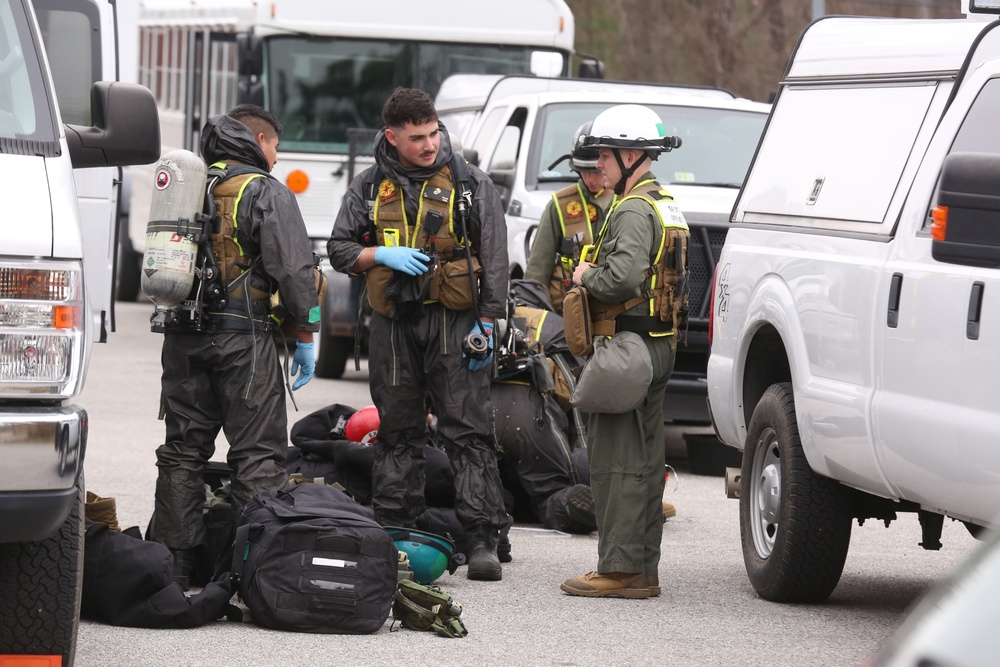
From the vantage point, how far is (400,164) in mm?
6875

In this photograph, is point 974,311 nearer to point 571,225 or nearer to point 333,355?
point 571,225

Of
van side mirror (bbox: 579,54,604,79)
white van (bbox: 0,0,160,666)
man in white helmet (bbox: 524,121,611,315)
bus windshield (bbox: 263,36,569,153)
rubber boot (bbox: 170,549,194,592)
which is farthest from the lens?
van side mirror (bbox: 579,54,604,79)

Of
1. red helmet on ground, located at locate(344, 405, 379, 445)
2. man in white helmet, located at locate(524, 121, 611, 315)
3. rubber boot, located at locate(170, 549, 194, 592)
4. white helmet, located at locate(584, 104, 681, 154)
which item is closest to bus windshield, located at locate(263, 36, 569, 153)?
man in white helmet, located at locate(524, 121, 611, 315)

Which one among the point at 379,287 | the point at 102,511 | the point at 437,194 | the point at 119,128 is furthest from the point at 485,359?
the point at 119,128

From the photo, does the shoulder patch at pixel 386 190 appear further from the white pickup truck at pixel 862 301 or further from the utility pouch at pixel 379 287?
the white pickup truck at pixel 862 301

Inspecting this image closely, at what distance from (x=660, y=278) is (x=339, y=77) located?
9.49 m

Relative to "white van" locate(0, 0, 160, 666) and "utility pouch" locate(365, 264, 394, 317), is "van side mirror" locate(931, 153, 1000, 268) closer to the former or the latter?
"white van" locate(0, 0, 160, 666)

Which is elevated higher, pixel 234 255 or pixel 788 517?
pixel 234 255

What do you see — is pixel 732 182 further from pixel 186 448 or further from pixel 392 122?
pixel 186 448

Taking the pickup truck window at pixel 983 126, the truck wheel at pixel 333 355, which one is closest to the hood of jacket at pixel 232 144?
the pickup truck window at pixel 983 126

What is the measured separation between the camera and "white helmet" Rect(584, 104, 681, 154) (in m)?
6.39

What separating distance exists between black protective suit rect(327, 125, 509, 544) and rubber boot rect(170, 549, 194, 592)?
2.93 feet

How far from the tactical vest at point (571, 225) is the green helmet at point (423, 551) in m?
2.76

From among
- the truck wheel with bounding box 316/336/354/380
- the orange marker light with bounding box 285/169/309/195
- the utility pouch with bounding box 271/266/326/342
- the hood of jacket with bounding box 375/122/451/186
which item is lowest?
the truck wheel with bounding box 316/336/354/380
